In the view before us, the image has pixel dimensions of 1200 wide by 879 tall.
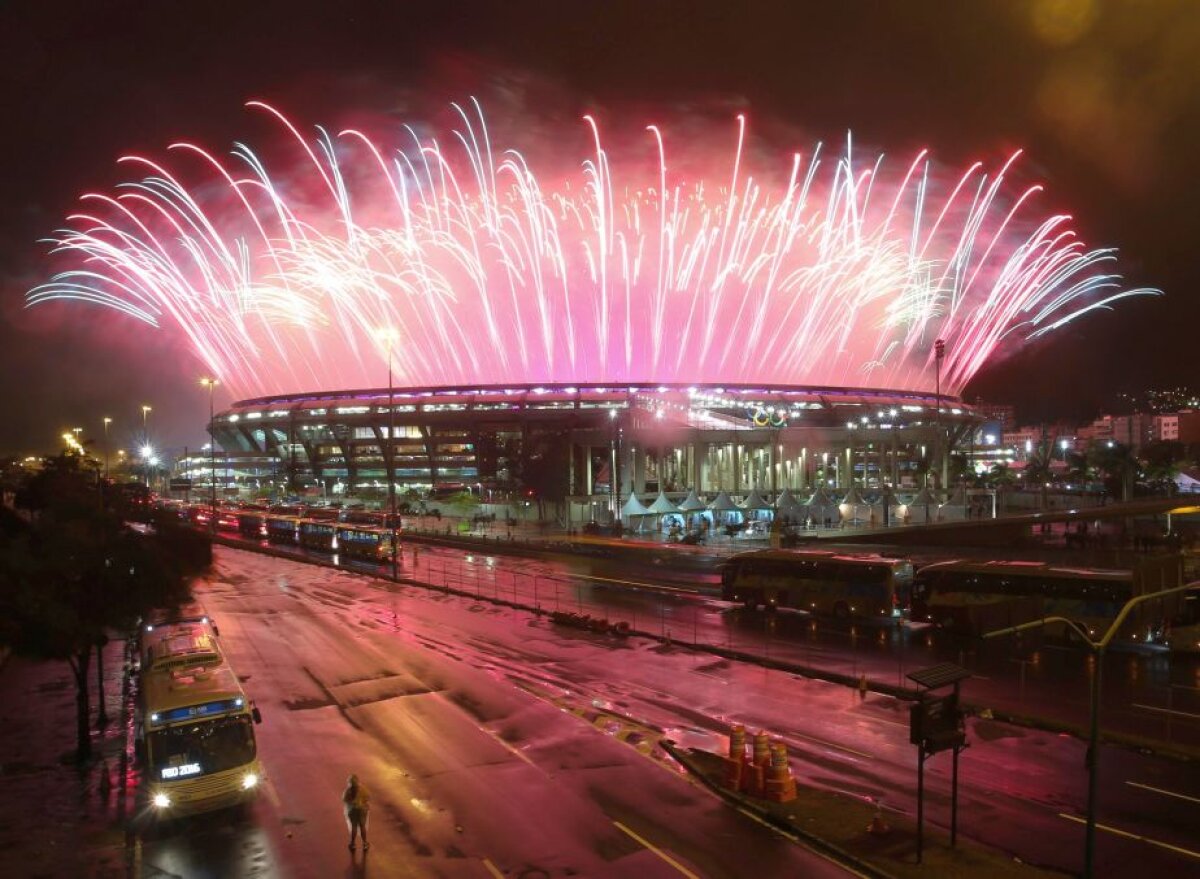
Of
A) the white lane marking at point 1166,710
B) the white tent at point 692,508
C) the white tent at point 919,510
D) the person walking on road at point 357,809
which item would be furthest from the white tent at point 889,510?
the person walking on road at point 357,809

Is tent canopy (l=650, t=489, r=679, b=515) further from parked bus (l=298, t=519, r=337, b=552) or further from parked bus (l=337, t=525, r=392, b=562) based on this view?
parked bus (l=298, t=519, r=337, b=552)

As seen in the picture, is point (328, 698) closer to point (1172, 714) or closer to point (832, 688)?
point (832, 688)

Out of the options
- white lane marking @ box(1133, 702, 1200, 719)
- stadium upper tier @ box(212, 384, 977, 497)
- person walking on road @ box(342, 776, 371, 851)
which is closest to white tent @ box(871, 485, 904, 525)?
stadium upper tier @ box(212, 384, 977, 497)

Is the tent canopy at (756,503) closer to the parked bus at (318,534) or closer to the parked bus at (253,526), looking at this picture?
the parked bus at (318,534)

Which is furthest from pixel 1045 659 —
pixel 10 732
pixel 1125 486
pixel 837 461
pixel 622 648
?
pixel 837 461

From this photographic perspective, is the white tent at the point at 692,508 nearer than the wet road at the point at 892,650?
No

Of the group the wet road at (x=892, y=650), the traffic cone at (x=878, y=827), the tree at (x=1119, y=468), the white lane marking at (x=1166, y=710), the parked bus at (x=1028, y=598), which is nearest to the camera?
the traffic cone at (x=878, y=827)
